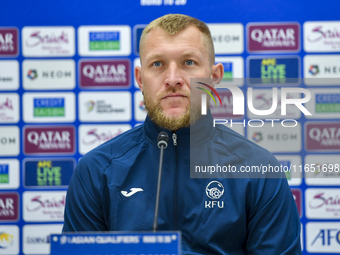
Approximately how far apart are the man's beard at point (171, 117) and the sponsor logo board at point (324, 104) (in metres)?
1.08

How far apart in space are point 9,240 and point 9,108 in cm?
71

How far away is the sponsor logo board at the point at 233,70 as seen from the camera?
191 cm

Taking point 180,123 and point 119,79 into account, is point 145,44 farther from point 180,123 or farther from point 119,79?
point 119,79

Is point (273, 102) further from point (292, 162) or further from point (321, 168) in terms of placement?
point (321, 168)

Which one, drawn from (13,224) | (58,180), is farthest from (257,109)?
(13,224)

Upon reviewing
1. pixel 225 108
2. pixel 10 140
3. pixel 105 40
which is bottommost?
pixel 10 140

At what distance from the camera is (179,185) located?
1019mm

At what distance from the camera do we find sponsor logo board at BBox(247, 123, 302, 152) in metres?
1.90

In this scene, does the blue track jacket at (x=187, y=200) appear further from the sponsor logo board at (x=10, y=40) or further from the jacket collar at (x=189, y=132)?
the sponsor logo board at (x=10, y=40)

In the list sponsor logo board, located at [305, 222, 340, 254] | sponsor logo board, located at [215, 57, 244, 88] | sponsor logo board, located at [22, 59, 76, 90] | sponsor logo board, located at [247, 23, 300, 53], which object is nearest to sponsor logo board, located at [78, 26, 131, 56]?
sponsor logo board, located at [22, 59, 76, 90]

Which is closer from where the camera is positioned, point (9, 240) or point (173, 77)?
point (173, 77)

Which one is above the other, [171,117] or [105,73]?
[105,73]

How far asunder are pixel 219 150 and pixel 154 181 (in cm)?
23

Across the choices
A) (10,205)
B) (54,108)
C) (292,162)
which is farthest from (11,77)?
(292,162)
